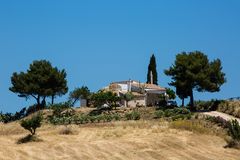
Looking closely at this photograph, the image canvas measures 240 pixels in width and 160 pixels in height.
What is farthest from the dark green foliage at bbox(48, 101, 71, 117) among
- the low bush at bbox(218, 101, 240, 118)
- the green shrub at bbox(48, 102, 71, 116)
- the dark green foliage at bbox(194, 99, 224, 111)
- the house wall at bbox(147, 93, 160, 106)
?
the low bush at bbox(218, 101, 240, 118)

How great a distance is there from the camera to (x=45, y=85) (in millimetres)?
83188

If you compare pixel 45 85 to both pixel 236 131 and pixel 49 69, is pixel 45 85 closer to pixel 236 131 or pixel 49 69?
pixel 49 69

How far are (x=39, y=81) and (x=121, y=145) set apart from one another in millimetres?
35852

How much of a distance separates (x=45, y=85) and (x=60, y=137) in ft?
106

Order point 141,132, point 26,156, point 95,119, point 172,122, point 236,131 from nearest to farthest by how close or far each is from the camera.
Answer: point 26,156 → point 236,131 → point 141,132 → point 172,122 → point 95,119

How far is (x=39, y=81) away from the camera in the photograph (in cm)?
8206

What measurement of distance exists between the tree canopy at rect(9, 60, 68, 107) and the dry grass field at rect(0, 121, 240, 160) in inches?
981

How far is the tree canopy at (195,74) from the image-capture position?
235ft

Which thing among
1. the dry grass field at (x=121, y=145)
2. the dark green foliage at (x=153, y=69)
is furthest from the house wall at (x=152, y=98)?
the dry grass field at (x=121, y=145)

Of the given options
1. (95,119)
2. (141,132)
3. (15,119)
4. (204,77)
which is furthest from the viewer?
(15,119)

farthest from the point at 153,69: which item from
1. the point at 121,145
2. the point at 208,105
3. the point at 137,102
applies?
the point at 121,145

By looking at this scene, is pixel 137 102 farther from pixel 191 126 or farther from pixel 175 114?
pixel 191 126

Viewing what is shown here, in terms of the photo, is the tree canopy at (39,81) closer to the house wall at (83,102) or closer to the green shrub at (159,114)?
the house wall at (83,102)

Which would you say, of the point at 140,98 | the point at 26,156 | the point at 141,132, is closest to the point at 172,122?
the point at 141,132
